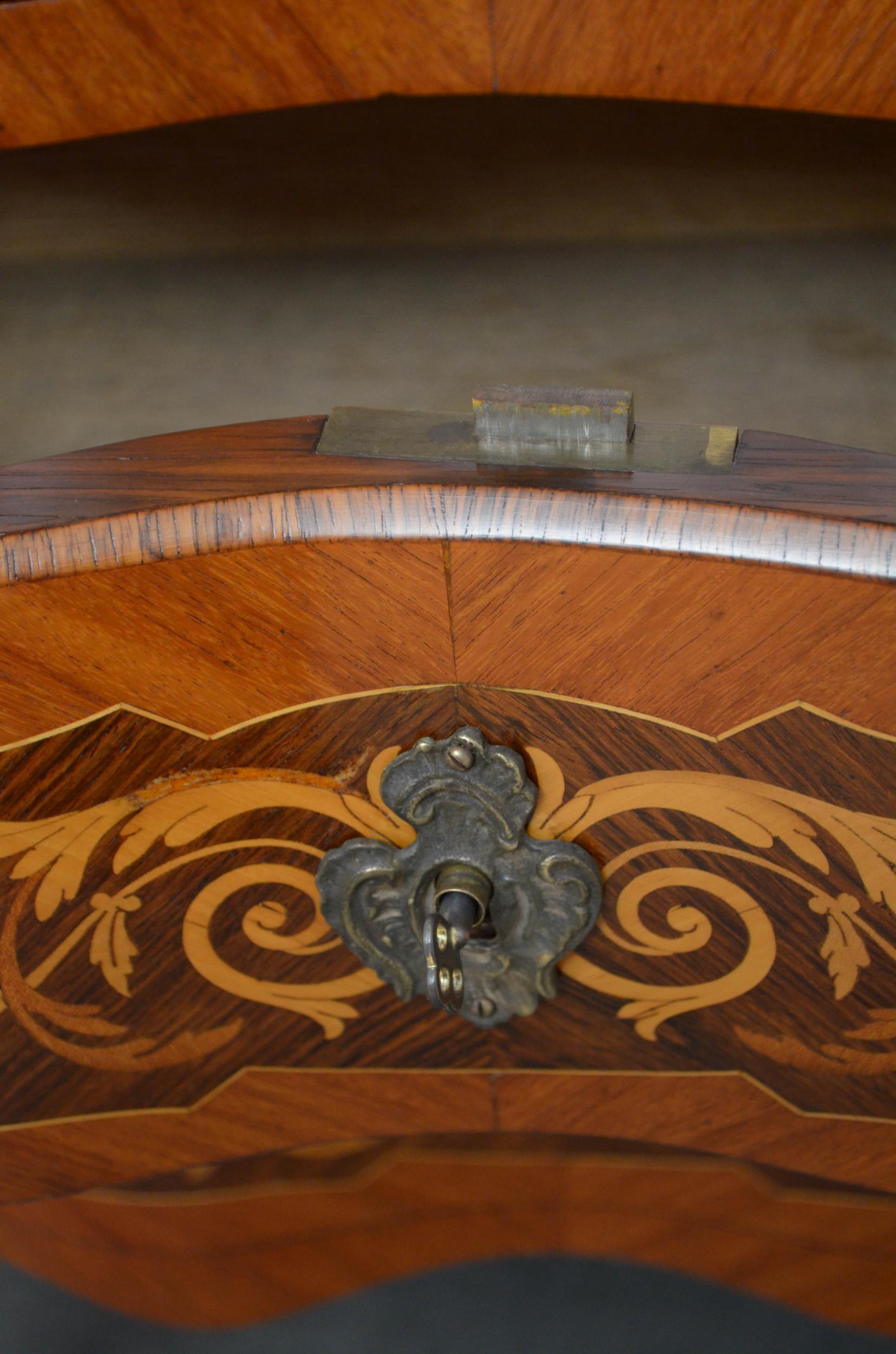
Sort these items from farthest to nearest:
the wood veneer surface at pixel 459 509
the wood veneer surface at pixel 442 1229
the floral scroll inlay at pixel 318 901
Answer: the wood veneer surface at pixel 442 1229
the floral scroll inlay at pixel 318 901
the wood veneer surface at pixel 459 509

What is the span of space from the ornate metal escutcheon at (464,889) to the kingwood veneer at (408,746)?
0.05 ft

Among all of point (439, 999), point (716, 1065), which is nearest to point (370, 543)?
point (439, 999)

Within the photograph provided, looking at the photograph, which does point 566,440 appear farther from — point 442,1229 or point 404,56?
point 442,1229

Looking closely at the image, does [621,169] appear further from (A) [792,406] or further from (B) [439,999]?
(B) [439,999]

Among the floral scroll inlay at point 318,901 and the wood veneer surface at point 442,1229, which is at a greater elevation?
the floral scroll inlay at point 318,901

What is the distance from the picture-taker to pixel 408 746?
2.04ft

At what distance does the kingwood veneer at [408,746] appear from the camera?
21.4 inches

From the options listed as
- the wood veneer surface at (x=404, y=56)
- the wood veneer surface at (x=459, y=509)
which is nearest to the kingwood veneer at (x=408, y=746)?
the wood veneer surface at (x=459, y=509)

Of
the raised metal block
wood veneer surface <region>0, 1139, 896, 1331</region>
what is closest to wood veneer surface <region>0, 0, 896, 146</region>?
the raised metal block

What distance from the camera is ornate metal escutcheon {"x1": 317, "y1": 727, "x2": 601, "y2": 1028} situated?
62 cm

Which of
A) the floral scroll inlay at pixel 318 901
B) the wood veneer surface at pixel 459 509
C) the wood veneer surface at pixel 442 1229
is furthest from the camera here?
the wood veneer surface at pixel 442 1229

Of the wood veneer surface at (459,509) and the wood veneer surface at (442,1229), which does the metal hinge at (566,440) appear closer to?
the wood veneer surface at (459,509)

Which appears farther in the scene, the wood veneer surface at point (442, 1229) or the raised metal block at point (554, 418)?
the wood veneer surface at point (442, 1229)

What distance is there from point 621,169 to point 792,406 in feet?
0.97
